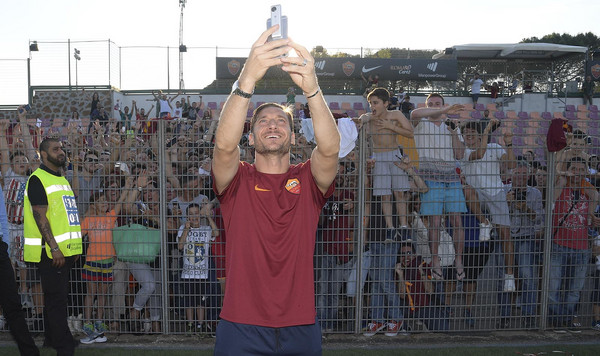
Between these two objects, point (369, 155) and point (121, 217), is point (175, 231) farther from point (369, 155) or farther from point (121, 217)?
point (369, 155)

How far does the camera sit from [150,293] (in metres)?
5.91

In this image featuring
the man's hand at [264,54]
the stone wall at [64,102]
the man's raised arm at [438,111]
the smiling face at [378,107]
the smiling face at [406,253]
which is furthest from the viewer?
the stone wall at [64,102]

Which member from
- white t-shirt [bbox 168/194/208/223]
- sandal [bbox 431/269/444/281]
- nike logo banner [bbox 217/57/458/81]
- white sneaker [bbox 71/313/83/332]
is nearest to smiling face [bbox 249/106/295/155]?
white t-shirt [bbox 168/194/208/223]

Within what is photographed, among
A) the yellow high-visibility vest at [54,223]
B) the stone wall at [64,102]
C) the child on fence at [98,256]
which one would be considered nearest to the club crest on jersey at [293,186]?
the yellow high-visibility vest at [54,223]

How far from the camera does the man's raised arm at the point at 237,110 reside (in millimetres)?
2430

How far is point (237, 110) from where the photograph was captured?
2.65 metres

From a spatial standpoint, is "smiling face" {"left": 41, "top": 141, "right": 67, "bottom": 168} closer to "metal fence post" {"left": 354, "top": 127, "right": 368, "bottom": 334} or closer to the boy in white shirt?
"metal fence post" {"left": 354, "top": 127, "right": 368, "bottom": 334}

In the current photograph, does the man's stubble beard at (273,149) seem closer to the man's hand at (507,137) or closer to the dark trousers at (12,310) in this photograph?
the dark trousers at (12,310)

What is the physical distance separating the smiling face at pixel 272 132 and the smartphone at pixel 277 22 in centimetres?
58

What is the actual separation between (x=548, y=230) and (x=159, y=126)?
4851 millimetres

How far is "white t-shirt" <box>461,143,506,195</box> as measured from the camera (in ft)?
19.4

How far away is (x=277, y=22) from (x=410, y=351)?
4361mm

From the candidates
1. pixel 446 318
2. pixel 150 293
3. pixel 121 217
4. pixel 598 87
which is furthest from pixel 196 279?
pixel 598 87

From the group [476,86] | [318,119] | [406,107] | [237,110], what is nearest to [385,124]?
[318,119]
